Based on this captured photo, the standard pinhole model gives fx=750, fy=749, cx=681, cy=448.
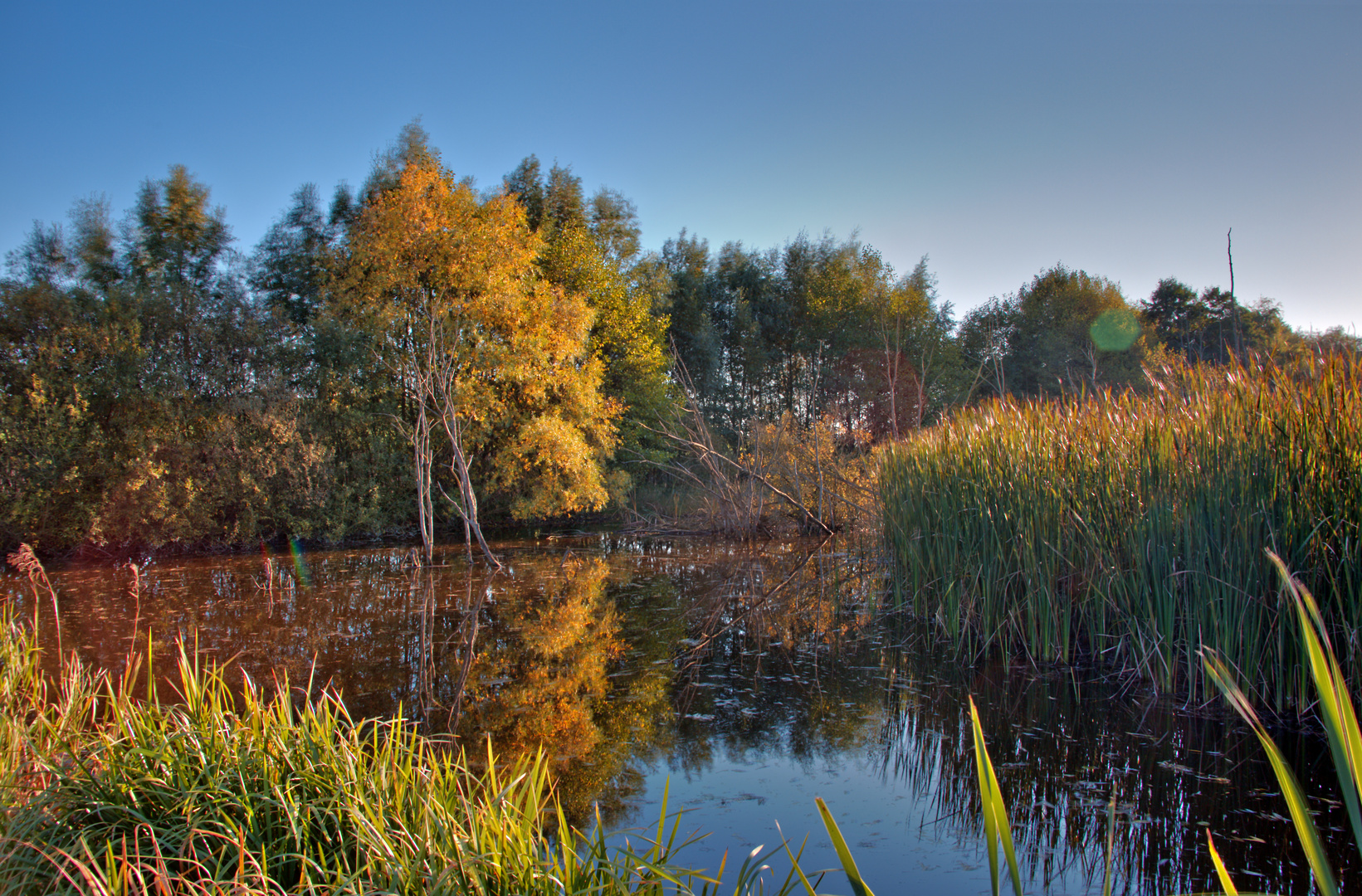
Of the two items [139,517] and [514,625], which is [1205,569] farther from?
[139,517]

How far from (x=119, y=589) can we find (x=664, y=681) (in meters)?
9.06

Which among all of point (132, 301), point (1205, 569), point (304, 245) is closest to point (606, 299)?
point (304, 245)

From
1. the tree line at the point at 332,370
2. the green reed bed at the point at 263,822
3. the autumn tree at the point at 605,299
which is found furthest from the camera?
the autumn tree at the point at 605,299

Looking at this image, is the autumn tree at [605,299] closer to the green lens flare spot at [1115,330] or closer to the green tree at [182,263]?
the green tree at [182,263]

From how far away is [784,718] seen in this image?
5.54 meters

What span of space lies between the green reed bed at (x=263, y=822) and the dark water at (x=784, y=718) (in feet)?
4.29

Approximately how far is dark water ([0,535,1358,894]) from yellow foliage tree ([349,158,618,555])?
196 inches

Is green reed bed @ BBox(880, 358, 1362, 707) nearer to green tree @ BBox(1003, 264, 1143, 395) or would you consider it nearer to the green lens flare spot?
green tree @ BBox(1003, 264, 1143, 395)

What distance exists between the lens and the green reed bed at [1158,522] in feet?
14.7

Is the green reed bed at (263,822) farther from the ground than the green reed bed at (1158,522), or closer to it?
closer to it

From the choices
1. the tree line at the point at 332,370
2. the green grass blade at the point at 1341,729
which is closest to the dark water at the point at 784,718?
the green grass blade at the point at 1341,729

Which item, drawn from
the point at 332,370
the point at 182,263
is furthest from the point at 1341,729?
the point at 182,263

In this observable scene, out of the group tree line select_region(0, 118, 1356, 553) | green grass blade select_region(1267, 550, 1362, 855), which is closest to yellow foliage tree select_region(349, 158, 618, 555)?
tree line select_region(0, 118, 1356, 553)

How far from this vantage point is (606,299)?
22.4m
